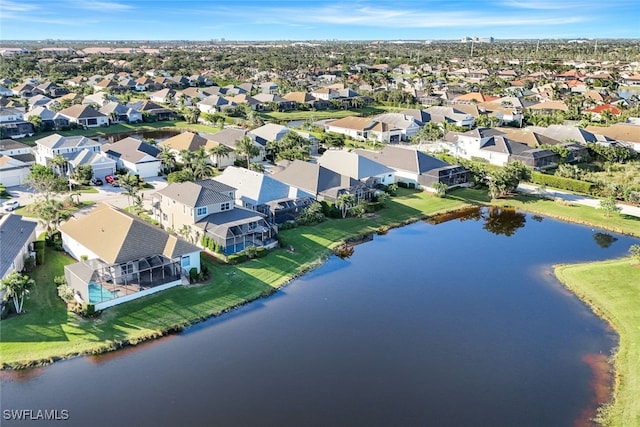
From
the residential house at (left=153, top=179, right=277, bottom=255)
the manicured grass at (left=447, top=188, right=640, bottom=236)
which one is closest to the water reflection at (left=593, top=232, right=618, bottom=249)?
the manicured grass at (left=447, top=188, right=640, bottom=236)

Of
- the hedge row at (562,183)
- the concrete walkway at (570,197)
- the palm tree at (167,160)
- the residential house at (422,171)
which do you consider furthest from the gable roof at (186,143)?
the hedge row at (562,183)

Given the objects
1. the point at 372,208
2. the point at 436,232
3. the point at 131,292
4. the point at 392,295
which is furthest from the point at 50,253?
the point at 436,232

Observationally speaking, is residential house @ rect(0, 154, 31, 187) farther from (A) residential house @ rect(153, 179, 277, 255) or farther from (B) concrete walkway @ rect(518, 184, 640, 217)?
(B) concrete walkway @ rect(518, 184, 640, 217)

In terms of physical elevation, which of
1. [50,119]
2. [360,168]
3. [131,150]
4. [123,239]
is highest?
[50,119]

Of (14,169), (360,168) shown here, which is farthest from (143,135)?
(360,168)

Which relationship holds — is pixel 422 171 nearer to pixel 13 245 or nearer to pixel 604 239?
pixel 604 239

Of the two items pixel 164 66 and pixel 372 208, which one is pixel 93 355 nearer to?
pixel 372 208

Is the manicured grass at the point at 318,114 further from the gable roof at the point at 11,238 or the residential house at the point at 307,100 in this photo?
the gable roof at the point at 11,238

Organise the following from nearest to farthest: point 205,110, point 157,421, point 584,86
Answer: point 157,421
point 205,110
point 584,86
